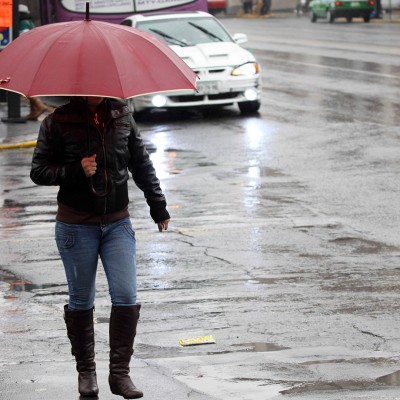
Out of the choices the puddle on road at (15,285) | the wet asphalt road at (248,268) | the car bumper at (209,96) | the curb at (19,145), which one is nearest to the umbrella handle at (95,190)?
the wet asphalt road at (248,268)

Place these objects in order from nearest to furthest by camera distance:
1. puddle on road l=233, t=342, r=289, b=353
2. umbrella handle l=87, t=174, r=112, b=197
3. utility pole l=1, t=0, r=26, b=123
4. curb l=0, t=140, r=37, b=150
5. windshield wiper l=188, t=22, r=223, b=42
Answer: umbrella handle l=87, t=174, r=112, b=197
puddle on road l=233, t=342, r=289, b=353
curb l=0, t=140, r=37, b=150
utility pole l=1, t=0, r=26, b=123
windshield wiper l=188, t=22, r=223, b=42

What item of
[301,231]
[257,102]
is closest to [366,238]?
[301,231]

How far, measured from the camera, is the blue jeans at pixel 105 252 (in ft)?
19.4

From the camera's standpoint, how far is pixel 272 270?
29.7ft

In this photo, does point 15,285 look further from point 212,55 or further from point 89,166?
point 212,55

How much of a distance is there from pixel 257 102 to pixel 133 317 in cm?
1403

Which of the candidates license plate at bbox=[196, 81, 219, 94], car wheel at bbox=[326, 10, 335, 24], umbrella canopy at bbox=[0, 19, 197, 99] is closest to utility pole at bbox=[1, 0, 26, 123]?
license plate at bbox=[196, 81, 219, 94]

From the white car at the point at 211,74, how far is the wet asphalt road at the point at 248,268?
1.84 feet

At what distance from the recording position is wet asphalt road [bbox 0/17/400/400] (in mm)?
6402

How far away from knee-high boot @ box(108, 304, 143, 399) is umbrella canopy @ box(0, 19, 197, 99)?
1114 mm

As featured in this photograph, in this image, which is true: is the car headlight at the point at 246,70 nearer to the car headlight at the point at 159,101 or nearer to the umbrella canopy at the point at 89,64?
the car headlight at the point at 159,101

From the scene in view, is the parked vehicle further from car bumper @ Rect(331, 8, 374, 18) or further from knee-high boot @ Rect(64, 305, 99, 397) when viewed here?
knee-high boot @ Rect(64, 305, 99, 397)

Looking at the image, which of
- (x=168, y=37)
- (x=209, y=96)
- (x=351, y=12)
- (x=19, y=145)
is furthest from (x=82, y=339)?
(x=351, y=12)

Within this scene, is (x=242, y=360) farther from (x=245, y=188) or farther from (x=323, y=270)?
(x=245, y=188)
